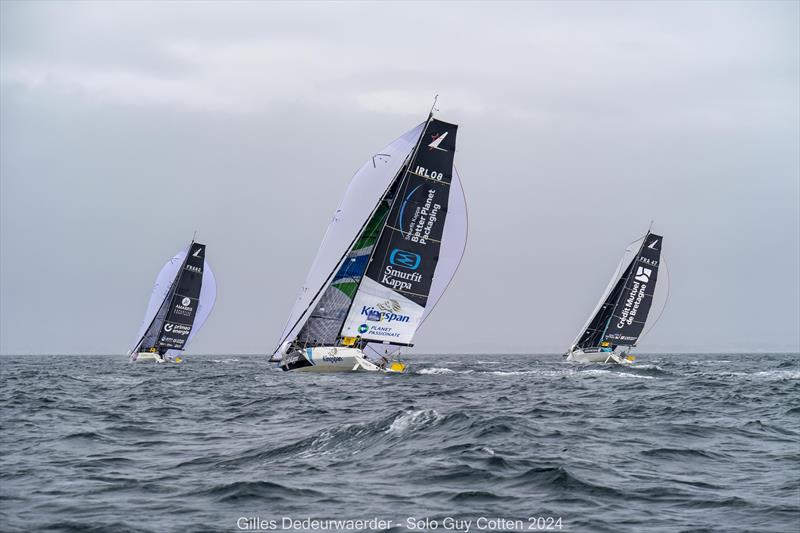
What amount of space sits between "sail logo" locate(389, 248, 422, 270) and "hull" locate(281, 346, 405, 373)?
427cm

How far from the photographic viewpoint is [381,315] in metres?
34.9

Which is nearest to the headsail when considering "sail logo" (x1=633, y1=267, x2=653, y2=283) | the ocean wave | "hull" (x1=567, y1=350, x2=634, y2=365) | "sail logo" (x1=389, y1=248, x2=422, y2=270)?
"sail logo" (x1=389, y1=248, x2=422, y2=270)

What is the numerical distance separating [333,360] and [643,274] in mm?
31872

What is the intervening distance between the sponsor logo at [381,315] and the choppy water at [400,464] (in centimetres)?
1360

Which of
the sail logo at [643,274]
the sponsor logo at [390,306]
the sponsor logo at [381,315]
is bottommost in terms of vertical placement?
the sponsor logo at [381,315]

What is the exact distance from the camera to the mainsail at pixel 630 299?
57.1 m

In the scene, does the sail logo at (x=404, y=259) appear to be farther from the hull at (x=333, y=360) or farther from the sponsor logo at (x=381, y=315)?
the hull at (x=333, y=360)

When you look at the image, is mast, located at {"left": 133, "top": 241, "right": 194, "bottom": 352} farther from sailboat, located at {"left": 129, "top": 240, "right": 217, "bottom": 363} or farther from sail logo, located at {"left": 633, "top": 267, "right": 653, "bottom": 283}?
sail logo, located at {"left": 633, "top": 267, "right": 653, "bottom": 283}

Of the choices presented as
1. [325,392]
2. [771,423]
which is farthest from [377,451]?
[325,392]

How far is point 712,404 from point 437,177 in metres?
17.5

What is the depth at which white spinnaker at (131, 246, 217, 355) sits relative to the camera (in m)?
58.6

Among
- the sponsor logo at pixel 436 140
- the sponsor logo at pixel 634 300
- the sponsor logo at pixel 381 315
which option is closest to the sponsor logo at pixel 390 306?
the sponsor logo at pixel 381 315

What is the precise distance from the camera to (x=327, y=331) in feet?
118

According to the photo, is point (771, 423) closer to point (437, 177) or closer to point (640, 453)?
point (640, 453)
